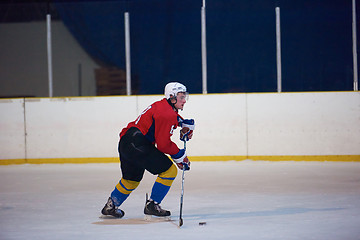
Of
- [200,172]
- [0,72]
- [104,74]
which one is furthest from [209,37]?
[0,72]

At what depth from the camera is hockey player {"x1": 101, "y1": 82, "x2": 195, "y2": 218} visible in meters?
4.38

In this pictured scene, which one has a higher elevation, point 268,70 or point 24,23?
point 24,23

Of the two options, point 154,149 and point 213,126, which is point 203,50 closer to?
point 213,126

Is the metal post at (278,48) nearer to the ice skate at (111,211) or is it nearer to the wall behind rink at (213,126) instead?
the wall behind rink at (213,126)

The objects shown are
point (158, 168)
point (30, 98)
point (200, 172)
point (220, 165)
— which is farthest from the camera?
point (30, 98)

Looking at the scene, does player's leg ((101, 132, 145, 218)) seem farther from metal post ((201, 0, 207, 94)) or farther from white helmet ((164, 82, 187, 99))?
metal post ((201, 0, 207, 94))

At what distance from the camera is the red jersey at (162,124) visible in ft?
14.3

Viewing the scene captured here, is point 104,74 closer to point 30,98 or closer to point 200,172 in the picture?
point 30,98

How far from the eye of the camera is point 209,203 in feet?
17.6

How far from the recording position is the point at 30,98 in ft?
31.2

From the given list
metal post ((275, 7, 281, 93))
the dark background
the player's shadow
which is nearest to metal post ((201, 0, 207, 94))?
the dark background

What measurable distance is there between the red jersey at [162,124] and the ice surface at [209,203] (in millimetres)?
556

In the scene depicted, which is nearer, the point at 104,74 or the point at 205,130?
the point at 205,130

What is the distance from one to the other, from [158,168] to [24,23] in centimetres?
617
